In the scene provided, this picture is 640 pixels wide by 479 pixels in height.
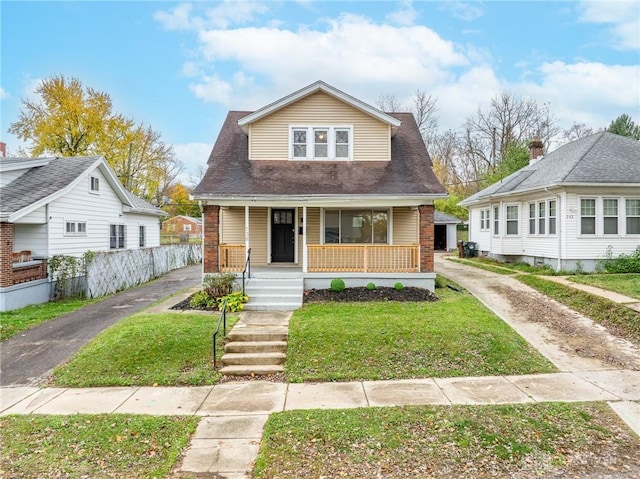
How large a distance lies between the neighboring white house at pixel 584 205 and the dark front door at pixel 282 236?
32.4ft

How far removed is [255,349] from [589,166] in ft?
47.7

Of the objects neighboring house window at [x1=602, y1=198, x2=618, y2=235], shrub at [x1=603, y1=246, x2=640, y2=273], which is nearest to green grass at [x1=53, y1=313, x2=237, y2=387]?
A: shrub at [x1=603, y1=246, x2=640, y2=273]

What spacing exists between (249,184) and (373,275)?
497 centimetres

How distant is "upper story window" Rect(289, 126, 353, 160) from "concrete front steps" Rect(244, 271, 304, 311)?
4.67 m

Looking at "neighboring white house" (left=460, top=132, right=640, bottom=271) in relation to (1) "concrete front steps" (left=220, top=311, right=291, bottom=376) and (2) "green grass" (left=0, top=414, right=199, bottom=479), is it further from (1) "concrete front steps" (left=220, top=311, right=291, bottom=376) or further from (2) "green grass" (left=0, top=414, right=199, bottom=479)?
(2) "green grass" (left=0, top=414, right=199, bottom=479)

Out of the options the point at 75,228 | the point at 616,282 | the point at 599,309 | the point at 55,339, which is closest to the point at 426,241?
the point at 599,309

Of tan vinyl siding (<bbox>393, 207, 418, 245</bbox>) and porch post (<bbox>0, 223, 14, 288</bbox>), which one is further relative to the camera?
tan vinyl siding (<bbox>393, 207, 418, 245</bbox>)

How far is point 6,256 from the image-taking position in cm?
1098

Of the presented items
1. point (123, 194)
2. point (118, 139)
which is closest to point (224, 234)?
point (123, 194)

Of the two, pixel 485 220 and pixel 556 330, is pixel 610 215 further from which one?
pixel 556 330

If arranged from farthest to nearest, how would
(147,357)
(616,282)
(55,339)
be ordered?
1. (616,282)
2. (55,339)
3. (147,357)

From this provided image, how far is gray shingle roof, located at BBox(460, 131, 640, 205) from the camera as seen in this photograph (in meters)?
13.8

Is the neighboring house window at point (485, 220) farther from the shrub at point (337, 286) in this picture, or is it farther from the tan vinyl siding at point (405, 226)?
the shrub at point (337, 286)

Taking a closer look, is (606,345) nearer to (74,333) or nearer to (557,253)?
(557,253)
